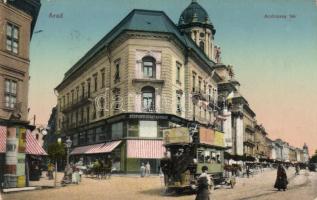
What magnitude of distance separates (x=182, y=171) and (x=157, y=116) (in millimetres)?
17902

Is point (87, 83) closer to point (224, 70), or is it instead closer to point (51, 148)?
point (51, 148)

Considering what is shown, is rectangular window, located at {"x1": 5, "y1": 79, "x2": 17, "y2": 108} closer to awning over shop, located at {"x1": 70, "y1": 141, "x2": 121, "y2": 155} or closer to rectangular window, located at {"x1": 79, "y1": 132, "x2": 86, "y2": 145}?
awning over shop, located at {"x1": 70, "y1": 141, "x2": 121, "y2": 155}

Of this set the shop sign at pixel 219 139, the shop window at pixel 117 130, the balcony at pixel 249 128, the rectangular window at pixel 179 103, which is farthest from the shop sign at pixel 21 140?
the balcony at pixel 249 128

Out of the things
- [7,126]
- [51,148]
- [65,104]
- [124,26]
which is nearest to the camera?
[7,126]

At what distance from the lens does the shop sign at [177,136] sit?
21062 millimetres

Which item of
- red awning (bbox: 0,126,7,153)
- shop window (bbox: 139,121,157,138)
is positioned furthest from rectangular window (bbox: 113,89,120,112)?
red awning (bbox: 0,126,7,153)

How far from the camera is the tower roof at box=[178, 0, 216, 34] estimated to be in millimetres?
63909

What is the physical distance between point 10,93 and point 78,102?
497 inches

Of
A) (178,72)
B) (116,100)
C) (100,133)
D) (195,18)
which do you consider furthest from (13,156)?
(195,18)

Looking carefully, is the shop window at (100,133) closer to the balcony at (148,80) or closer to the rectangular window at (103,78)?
the rectangular window at (103,78)

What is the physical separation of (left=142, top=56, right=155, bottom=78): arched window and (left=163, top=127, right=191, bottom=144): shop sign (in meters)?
16.8

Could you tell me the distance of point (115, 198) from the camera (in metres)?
18.0

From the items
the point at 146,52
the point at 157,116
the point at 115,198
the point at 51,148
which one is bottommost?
the point at 115,198

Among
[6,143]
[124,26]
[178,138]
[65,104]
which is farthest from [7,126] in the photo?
[124,26]
